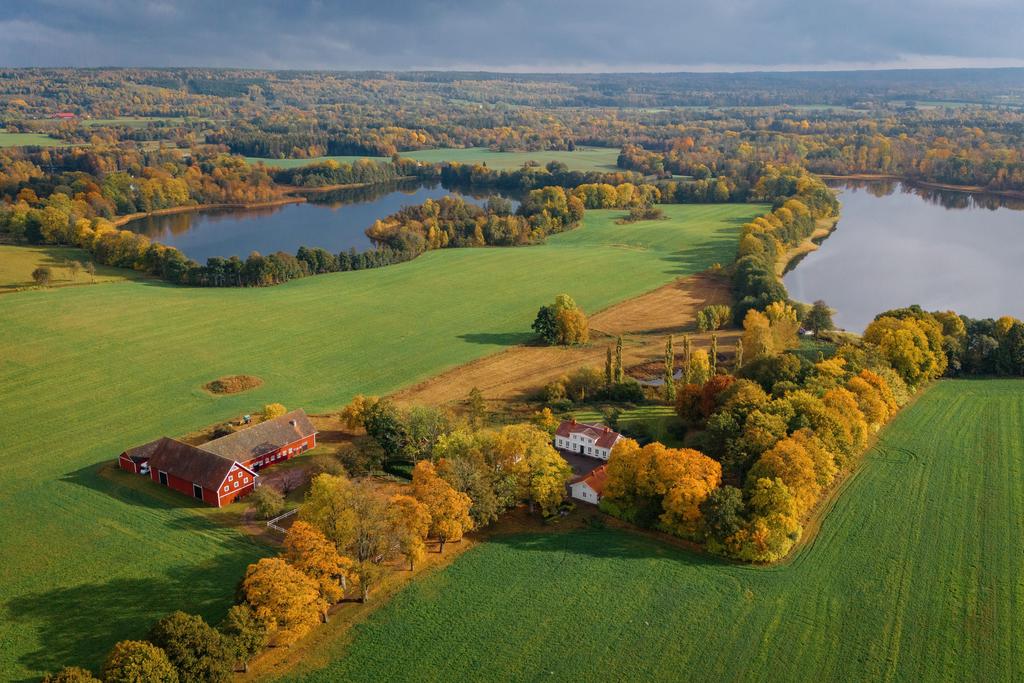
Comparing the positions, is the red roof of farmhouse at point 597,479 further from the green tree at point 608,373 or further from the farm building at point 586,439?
the green tree at point 608,373

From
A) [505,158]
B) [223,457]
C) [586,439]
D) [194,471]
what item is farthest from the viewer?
[505,158]

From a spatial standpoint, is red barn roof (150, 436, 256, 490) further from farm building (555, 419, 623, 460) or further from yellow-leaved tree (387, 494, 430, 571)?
farm building (555, 419, 623, 460)

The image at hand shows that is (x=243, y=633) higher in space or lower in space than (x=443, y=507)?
lower

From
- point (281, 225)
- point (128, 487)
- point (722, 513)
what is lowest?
point (128, 487)

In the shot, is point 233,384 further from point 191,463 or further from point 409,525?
point 409,525

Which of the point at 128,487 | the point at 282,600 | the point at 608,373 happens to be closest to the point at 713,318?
the point at 608,373

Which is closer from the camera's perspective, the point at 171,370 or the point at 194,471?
the point at 194,471
